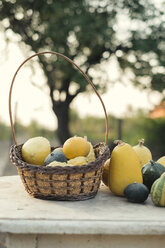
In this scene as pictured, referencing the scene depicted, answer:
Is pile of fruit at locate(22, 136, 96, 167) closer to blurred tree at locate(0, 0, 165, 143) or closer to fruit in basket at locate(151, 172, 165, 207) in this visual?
fruit in basket at locate(151, 172, 165, 207)

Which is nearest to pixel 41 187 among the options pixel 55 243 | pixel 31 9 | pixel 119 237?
pixel 55 243

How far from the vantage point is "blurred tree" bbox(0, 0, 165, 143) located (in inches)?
333

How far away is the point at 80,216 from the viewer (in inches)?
53.9

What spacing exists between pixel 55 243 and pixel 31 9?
8.72m

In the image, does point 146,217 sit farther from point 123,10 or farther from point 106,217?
point 123,10

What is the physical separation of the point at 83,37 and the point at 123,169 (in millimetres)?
7203

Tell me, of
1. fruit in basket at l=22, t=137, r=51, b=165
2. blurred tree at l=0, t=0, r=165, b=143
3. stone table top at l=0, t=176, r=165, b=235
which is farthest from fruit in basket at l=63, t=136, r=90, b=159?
blurred tree at l=0, t=0, r=165, b=143

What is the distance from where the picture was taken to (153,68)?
927 cm

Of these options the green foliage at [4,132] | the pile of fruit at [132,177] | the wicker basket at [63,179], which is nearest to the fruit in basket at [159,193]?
the pile of fruit at [132,177]

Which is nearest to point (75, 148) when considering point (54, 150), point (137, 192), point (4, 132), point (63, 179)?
point (54, 150)

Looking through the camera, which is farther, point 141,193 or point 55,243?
point 141,193

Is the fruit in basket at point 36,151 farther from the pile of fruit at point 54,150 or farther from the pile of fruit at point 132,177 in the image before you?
the pile of fruit at point 132,177

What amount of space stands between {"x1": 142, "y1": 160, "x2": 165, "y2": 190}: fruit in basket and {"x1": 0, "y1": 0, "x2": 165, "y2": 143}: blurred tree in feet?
21.4

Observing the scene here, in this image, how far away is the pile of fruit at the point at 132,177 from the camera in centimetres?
156
